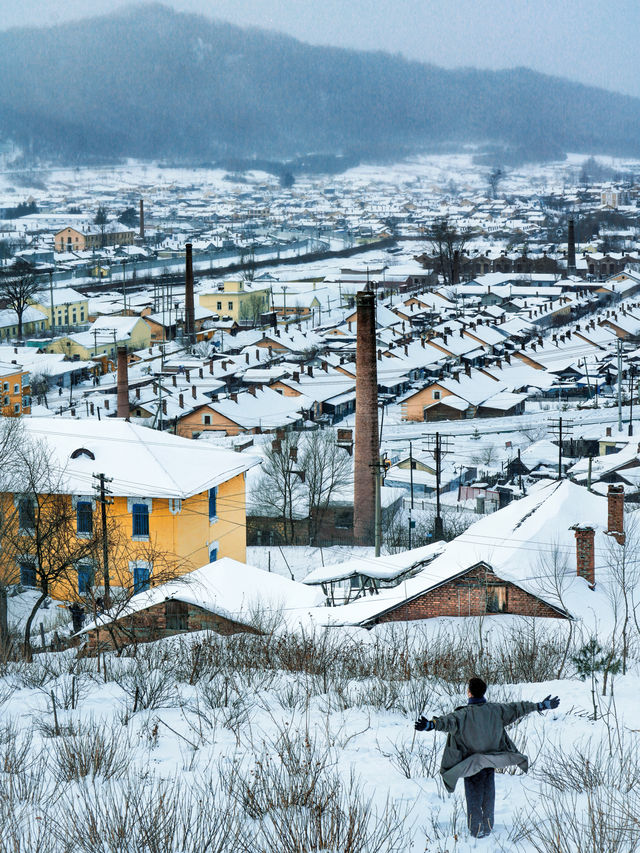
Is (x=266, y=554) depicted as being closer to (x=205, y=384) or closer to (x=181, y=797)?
(x=181, y=797)

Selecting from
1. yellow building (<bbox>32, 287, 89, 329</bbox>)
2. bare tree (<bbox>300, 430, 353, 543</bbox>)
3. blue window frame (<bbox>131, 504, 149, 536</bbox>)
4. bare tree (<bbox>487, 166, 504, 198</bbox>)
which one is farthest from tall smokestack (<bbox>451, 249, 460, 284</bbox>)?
bare tree (<bbox>487, 166, 504, 198</bbox>)

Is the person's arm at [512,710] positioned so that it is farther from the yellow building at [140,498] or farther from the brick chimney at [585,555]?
the yellow building at [140,498]

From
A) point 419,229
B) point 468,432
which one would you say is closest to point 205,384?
point 468,432

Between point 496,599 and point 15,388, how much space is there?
75.4 feet

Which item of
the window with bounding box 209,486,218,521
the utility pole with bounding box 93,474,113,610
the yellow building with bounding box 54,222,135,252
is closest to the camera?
the utility pole with bounding box 93,474,113,610

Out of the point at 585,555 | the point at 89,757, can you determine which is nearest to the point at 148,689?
the point at 89,757

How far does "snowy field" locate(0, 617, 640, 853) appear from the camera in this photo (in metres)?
3.31

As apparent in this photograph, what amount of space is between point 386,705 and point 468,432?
78.0 feet

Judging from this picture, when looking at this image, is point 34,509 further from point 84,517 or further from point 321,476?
point 321,476

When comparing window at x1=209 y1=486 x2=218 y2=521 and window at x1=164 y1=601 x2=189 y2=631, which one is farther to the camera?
window at x1=209 y1=486 x2=218 y2=521

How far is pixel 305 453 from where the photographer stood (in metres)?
20.8

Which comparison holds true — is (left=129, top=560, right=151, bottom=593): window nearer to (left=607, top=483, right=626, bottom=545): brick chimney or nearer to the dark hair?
(left=607, top=483, right=626, bottom=545): brick chimney

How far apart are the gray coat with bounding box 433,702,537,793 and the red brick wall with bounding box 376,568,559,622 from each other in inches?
228

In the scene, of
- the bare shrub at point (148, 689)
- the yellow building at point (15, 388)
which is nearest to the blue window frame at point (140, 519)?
the bare shrub at point (148, 689)
